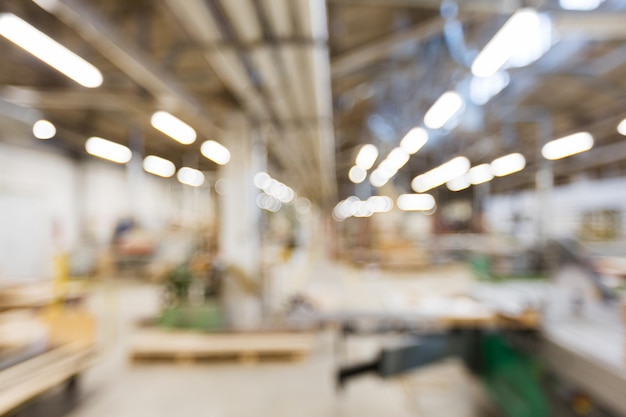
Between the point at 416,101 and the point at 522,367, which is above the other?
the point at 416,101

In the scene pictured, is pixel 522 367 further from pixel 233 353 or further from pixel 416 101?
pixel 416 101

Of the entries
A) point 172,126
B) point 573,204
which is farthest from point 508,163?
point 172,126

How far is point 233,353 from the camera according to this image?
185 inches

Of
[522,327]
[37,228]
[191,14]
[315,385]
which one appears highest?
[191,14]

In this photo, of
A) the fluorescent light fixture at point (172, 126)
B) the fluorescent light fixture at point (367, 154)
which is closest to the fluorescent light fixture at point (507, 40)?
the fluorescent light fixture at point (172, 126)

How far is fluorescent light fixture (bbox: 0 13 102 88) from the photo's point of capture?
2.32 metres

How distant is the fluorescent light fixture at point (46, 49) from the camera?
232 centimetres

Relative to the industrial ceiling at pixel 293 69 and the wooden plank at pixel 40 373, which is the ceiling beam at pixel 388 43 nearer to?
the industrial ceiling at pixel 293 69

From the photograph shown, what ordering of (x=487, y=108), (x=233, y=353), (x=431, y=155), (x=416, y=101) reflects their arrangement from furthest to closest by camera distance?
(x=431, y=155) < (x=487, y=108) < (x=416, y=101) < (x=233, y=353)

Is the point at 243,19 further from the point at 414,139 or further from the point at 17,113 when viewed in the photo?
the point at 414,139

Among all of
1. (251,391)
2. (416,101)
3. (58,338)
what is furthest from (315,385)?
(416,101)

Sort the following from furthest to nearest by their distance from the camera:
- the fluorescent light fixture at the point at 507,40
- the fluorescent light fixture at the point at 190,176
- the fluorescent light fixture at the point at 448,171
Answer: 1. the fluorescent light fixture at the point at 448,171
2. the fluorescent light fixture at the point at 190,176
3. the fluorescent light fixture at the point at 507,40

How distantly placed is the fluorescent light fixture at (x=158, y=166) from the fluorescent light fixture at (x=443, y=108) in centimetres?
414

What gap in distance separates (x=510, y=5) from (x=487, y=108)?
560 centimetres
